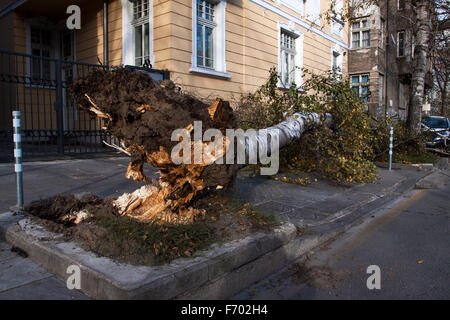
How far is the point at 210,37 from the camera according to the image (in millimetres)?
11766

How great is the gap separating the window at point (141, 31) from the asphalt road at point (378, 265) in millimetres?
8538

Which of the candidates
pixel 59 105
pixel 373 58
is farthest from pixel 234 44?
pixel 373 58

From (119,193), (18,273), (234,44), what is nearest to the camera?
(18,273)

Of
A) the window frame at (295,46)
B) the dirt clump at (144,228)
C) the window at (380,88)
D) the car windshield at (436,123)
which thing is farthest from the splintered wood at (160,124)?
the window at (380,88)

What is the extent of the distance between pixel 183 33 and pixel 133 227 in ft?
28.1

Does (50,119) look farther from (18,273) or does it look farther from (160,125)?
Result: (160,125)

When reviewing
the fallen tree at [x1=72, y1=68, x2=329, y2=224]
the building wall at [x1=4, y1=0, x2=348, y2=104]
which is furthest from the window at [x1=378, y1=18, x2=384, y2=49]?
the fallen tree at [x1=72, y1=68, x2=329, y2=224]

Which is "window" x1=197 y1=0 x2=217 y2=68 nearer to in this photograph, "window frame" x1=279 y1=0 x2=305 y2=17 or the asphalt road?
"window frame" x1=279 y1=0 x2=305 y2=17

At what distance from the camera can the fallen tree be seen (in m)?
3.03

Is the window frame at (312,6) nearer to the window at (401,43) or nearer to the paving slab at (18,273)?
the window at (401,43)

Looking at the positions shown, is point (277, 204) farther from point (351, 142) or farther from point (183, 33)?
point (183, 33)

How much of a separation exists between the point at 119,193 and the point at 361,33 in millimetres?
23304

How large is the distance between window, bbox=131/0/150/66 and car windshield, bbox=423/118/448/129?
1496 centimetres
